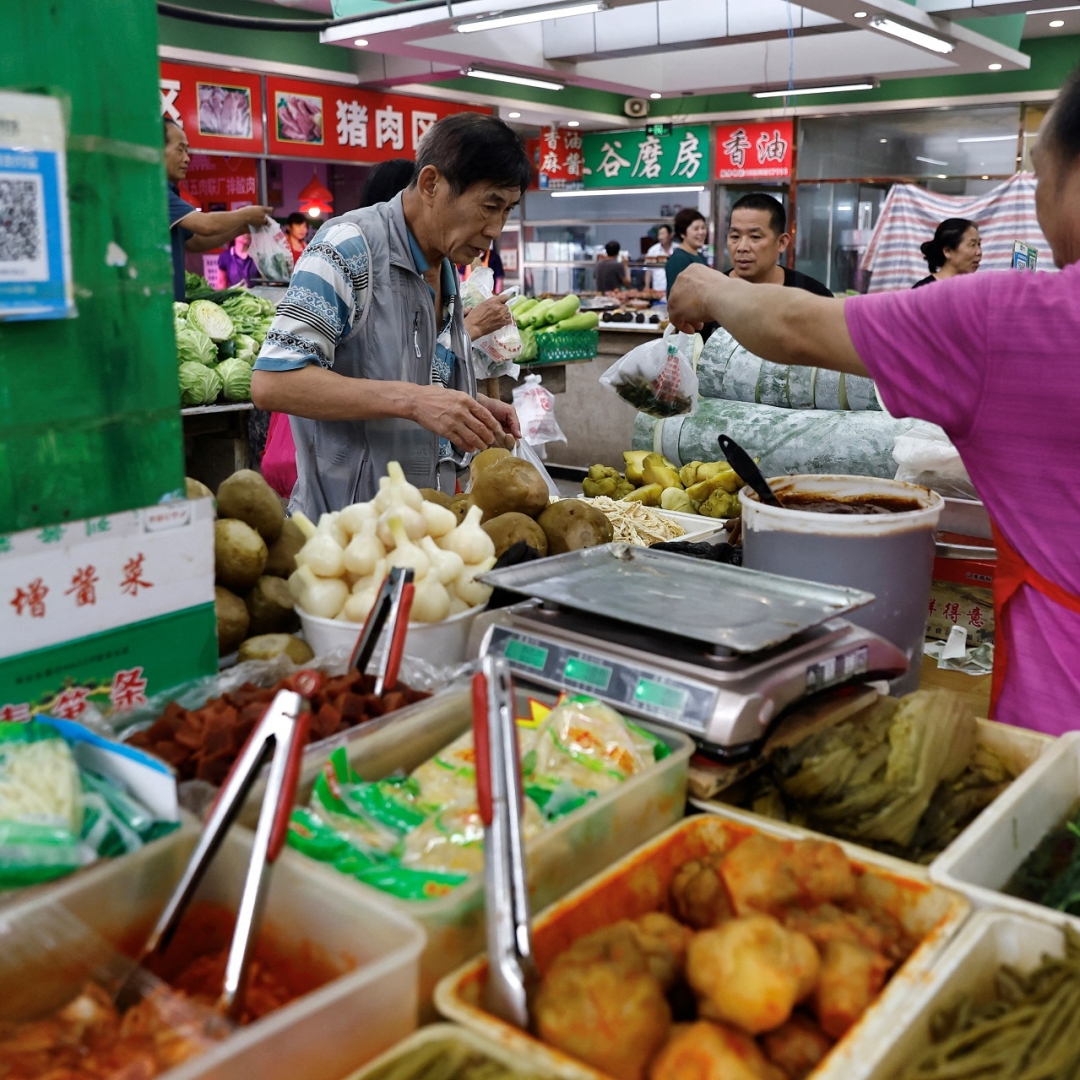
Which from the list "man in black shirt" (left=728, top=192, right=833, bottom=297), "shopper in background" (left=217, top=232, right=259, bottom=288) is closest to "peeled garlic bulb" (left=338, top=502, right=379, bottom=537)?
"man in black shirt" (left=728, top=192, right=833, bottom=297)

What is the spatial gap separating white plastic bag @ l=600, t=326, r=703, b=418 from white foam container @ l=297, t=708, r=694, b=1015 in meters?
2.25

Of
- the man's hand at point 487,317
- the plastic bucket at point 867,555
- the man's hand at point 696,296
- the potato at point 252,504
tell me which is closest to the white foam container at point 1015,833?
the plastic bucket at point 867,555

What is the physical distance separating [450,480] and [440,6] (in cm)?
519

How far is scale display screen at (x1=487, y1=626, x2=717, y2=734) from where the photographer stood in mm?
1282

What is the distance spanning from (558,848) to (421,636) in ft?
1.89

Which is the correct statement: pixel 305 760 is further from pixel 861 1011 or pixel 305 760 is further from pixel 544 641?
pixel 861 1011

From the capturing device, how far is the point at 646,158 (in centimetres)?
1335

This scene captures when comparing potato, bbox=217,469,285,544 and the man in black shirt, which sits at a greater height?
the man in black shirt

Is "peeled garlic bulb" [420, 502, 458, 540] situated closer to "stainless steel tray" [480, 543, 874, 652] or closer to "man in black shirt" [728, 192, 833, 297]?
"stainless steel tray" [480, 543, 874, 652]

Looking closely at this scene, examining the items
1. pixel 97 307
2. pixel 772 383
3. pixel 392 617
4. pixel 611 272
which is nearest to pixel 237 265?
pixel 611 272

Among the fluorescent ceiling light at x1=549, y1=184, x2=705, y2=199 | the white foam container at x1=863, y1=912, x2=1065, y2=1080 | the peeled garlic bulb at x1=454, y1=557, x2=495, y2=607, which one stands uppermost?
the fluorescent ceiling light at x1=549, y1=184, x2=705, y2=199

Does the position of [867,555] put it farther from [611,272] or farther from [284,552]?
[611,272]

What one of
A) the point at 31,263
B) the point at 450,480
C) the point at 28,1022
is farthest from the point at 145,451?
the point at 450,480

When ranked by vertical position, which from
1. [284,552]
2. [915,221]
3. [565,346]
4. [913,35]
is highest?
[913,35]
